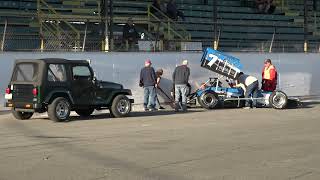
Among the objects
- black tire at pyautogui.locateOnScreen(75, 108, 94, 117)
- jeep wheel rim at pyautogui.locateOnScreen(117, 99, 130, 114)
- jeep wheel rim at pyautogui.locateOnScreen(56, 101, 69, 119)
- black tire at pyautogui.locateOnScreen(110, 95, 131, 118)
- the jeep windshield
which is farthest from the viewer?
black tire at pyautogui.locateOnScreen(75, 108, 94, 117)

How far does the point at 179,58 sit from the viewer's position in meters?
22.3

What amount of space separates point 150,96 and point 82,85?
348 centimetres

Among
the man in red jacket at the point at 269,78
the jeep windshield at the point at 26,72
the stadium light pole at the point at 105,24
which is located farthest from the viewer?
the stadium light pole at the point at 105,24

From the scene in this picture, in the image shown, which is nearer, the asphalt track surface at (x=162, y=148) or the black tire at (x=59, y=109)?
the asphalt track surface at (x=162, y=148)

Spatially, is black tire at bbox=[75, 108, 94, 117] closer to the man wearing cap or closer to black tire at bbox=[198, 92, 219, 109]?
the man wearing cap

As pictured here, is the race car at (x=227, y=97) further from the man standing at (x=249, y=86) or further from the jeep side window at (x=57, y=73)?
the jeep side window at (x=57, y=73)

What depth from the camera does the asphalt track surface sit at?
8.42 m

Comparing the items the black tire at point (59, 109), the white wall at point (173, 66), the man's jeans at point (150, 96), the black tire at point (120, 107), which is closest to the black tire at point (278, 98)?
the white wall at point (173, 66)

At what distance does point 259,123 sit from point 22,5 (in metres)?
14.9

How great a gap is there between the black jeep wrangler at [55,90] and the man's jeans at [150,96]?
7.78 feet

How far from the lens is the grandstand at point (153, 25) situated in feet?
66.7

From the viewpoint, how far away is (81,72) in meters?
16.5

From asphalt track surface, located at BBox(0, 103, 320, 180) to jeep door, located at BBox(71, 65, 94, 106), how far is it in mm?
579

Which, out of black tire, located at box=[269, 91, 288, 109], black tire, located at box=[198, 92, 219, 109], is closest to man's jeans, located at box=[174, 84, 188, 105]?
black tire, located at box=[198, 92, 219, 109]
